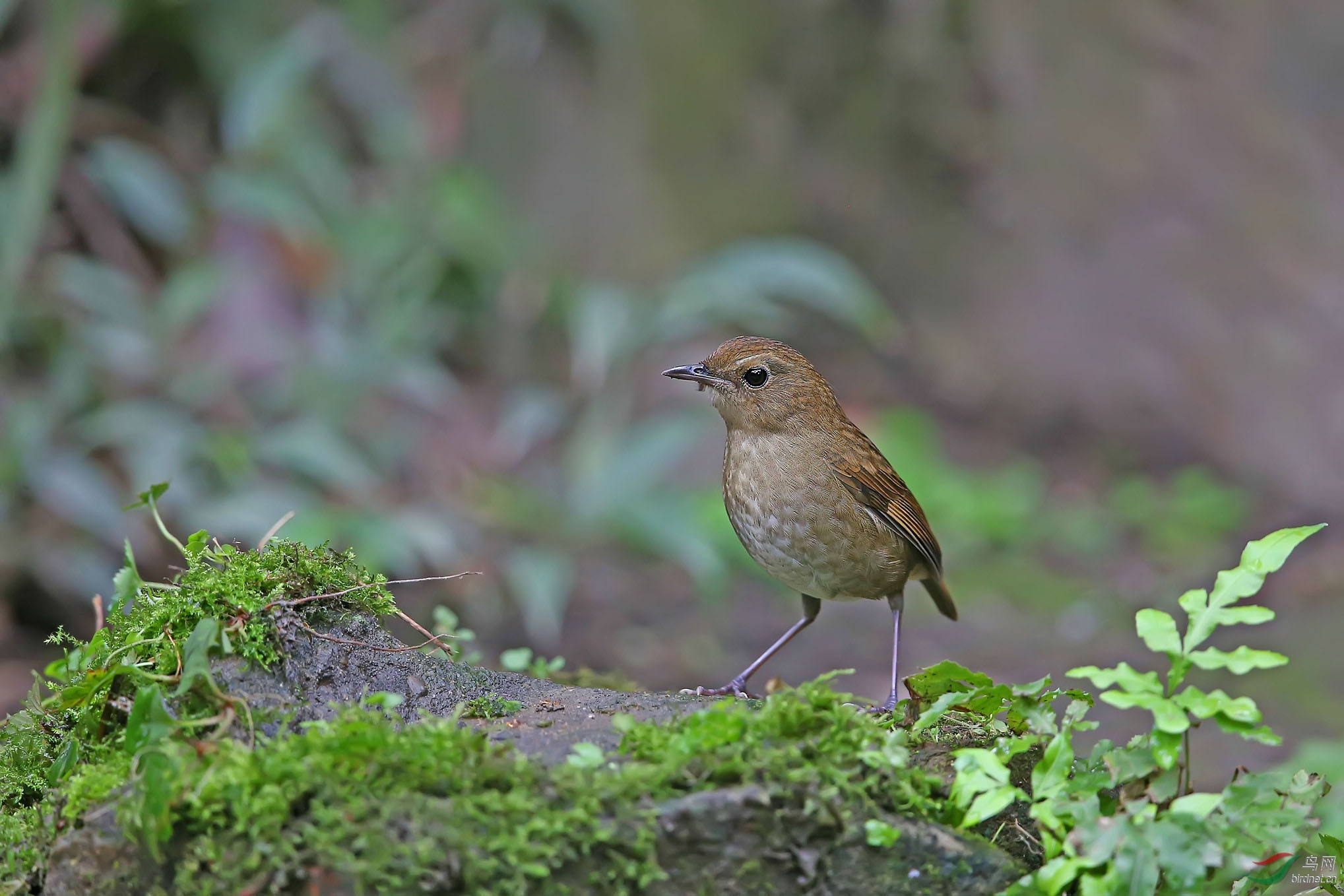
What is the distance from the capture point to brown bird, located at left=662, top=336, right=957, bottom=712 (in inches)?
159

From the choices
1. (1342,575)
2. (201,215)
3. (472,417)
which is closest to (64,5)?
(201,215)

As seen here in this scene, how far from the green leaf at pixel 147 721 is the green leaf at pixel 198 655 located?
57 mm

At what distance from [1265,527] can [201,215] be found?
7505mm

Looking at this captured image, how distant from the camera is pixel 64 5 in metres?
7.36

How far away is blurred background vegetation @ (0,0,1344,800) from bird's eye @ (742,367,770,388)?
282cm

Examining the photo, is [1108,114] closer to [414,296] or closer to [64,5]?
[414,296]

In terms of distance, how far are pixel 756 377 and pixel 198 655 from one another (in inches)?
88.2

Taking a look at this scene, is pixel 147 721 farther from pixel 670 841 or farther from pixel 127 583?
pixel 670 841

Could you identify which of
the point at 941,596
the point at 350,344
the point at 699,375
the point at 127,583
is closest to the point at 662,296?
the point at 350,344

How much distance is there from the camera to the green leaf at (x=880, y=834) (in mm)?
2436

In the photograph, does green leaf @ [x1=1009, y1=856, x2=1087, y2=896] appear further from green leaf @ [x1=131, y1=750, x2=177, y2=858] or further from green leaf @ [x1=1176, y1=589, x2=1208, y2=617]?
green leaf @ [x1=131, y1=750, x2=177, y2=858]

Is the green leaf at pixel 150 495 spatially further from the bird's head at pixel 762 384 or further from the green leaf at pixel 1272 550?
the green leaf at pixel 1272 550

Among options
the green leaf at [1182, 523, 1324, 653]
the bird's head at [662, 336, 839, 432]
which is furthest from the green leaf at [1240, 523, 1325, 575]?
the bird's head at [662, 336, 839, 432]

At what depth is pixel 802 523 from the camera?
4.00 metres
